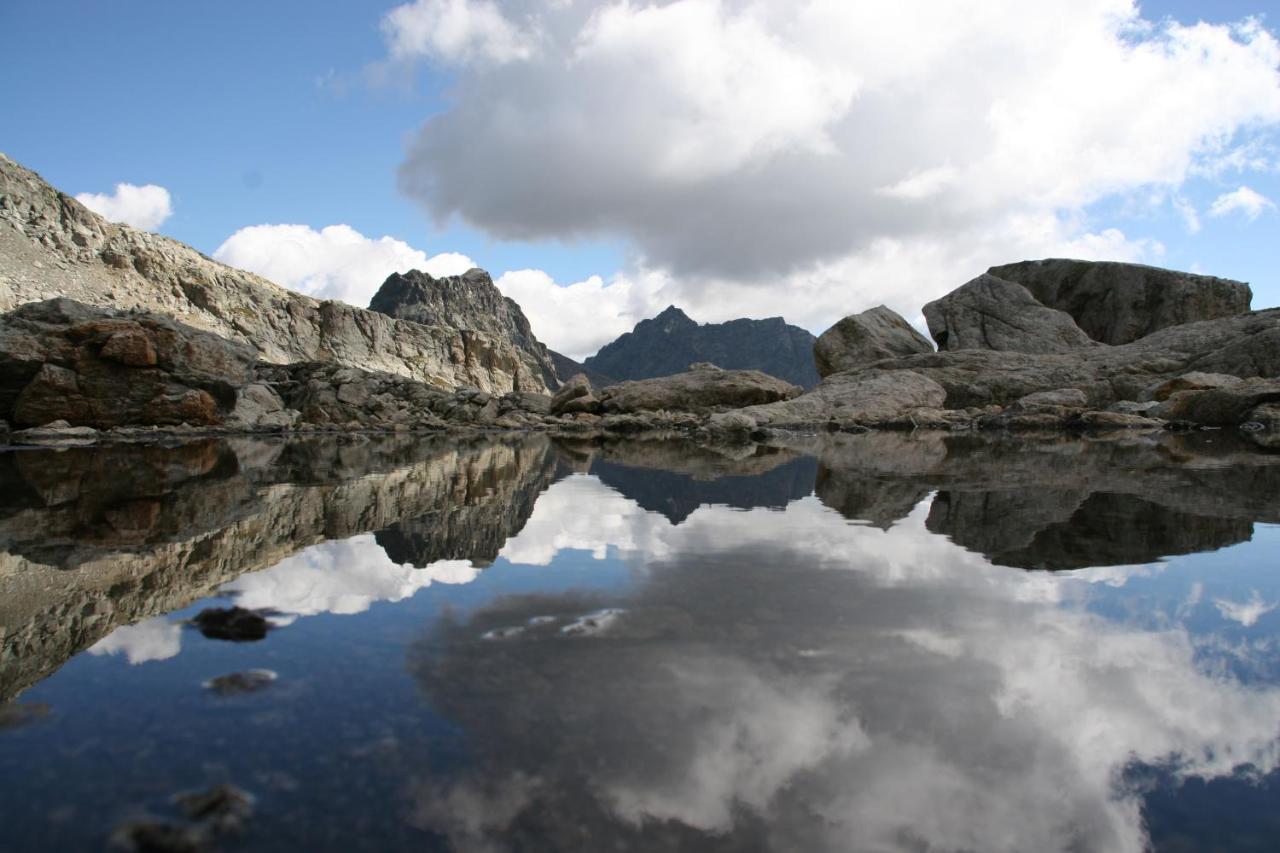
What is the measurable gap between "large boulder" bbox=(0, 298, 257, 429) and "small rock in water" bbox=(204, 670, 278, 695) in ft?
59.7

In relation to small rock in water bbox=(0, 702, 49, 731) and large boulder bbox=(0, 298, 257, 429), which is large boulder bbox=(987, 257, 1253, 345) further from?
small rock in water bbox=(0, 702, 49, 731)

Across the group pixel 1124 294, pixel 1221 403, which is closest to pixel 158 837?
pixel 1221 403

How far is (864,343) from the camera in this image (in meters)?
24.6

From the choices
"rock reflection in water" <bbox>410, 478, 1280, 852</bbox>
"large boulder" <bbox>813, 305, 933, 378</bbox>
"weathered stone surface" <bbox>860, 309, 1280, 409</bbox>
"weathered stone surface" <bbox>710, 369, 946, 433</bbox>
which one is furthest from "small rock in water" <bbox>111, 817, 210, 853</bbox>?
"large boulder" <bbox>813, 305, 933, 378</bbox>

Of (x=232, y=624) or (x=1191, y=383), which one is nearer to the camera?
(x=232, y=624)

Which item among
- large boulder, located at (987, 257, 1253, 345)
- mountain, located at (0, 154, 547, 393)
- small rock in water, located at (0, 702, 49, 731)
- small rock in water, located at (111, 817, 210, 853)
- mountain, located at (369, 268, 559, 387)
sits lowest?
small rock in water, located at (0, 702, 49, 731)

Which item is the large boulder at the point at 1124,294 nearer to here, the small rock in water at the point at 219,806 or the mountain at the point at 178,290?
the mountain at the point at 178,290

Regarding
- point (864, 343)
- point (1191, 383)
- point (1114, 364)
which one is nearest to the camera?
point (1191, 383)

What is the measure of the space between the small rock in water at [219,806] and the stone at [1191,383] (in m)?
21.5

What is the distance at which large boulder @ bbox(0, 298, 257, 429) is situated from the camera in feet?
52.8

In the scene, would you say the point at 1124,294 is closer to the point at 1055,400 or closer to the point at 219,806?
the point at 1055,400

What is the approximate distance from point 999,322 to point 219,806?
26.3m

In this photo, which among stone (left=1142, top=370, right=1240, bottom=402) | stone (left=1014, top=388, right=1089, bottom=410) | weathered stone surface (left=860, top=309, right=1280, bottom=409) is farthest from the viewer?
weathered stone surface (left=860, top=309, right=1280, bottom=409)

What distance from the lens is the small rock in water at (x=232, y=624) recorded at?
104 inches
